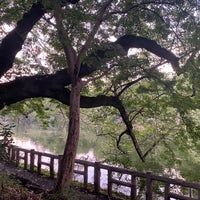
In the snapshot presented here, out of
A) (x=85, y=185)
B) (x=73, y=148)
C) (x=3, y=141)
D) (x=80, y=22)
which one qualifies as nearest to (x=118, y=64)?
(x=80, y=22)

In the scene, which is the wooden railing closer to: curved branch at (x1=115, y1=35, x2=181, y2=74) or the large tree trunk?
the large tree trunk

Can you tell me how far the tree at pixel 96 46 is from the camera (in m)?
5.81

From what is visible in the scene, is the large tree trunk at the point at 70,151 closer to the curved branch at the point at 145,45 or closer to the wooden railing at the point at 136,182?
the wooden railing at the point at 136,182

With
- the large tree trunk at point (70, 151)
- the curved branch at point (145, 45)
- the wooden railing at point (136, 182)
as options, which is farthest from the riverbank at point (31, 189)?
the curved branch at point (145, 45)

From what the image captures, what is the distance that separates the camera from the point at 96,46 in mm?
5914

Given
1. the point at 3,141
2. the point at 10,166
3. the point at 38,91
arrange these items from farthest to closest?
the point at 10,166 → the point at 38,91 → the point at 3,141

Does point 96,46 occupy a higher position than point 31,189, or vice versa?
point 96,46

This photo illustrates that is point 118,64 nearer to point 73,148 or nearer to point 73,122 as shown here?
point 73,122

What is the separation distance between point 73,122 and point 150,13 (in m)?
3.15

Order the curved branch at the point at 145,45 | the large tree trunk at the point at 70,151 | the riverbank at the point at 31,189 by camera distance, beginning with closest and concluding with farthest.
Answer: the riverbank at the point at 31,189 → the large tree trunk at the point at 70,151 → the curved branch at the point at 145,45

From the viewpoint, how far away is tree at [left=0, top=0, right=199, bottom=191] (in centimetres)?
581

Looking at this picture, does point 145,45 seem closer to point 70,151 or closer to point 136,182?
point 70,151

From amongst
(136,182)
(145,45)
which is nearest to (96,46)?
(145,45)

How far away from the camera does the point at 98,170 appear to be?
7.45 m
